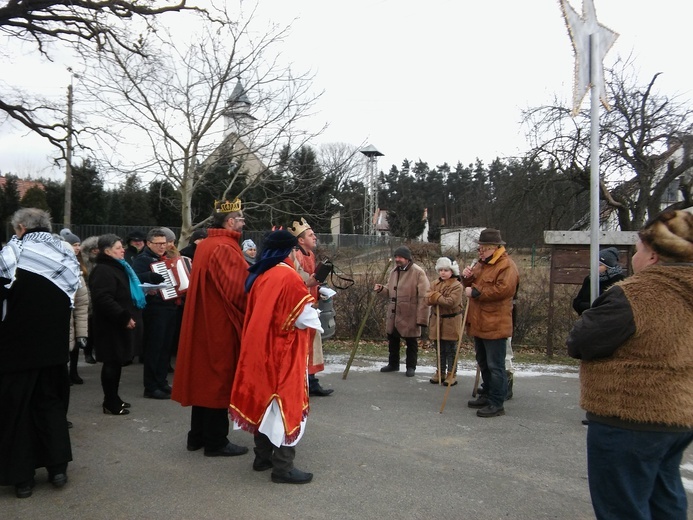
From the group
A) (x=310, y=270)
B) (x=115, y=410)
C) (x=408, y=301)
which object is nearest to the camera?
(x=115, y=410)

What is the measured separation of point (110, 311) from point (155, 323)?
1.08 m

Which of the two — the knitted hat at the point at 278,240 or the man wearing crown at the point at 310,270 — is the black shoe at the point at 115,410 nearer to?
the man wearing crown at the point at 310,270

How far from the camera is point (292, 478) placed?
4215 mm

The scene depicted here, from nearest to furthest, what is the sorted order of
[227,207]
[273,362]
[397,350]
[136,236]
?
1. [273,362]
2. [227,207]
3. [136,236]
4. [397,350]

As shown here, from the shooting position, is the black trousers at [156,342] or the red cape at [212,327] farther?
the black trousers at [156,342]

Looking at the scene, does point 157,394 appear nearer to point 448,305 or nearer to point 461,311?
point 448,305

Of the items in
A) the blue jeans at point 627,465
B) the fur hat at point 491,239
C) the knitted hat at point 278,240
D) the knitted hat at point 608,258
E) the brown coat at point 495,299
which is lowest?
the blue jeans at point 627,465

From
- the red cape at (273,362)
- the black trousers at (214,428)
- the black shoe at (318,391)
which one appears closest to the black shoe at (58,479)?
the black trousers at (214,428)

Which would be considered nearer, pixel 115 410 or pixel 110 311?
pixel 110 311

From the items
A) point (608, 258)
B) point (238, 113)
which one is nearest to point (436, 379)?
point (608, 258)

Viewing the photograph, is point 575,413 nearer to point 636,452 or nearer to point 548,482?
point 548,482

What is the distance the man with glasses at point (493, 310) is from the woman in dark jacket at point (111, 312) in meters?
3.48

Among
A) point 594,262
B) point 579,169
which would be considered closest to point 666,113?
point 579,169

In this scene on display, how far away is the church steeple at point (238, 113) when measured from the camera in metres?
14.1
